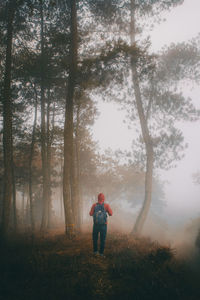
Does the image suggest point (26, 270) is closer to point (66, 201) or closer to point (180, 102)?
point (66, 201)

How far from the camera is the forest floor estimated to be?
146 inches

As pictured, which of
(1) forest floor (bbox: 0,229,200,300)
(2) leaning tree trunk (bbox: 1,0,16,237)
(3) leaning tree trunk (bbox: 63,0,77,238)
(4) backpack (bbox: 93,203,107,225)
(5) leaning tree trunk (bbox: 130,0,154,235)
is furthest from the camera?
(5) leaning tree trunk (bbox: 130,0,154,235)

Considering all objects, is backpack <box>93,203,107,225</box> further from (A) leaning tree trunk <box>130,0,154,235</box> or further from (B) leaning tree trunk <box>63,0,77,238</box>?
(A) leaning tree trunk <box>130,0,154,235</box>

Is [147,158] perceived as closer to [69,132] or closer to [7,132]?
[69,132]

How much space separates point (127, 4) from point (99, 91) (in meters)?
6.86

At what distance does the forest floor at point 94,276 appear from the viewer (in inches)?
146

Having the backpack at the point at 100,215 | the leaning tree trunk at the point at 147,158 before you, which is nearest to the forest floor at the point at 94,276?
the backpack at the point at 100,215

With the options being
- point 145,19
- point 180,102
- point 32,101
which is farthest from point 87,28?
point 180,102

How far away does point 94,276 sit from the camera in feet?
14.0

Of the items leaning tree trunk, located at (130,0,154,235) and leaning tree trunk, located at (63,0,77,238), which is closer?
leaning tree trunk, located at (63,0,77,238)

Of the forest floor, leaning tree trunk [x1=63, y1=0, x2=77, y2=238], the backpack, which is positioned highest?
leaning tree trunk [x1=63, y1=0, x2=77, y2=238]

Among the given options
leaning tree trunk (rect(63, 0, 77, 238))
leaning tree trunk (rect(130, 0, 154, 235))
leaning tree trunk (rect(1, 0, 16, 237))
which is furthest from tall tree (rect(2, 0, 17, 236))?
leaning tree trunk (rect(130, 0, 154, 235))

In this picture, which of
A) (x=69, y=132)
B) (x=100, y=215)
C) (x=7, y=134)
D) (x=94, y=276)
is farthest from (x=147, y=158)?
(x=7, y=134)

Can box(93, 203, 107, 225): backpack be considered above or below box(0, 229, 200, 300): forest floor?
above
